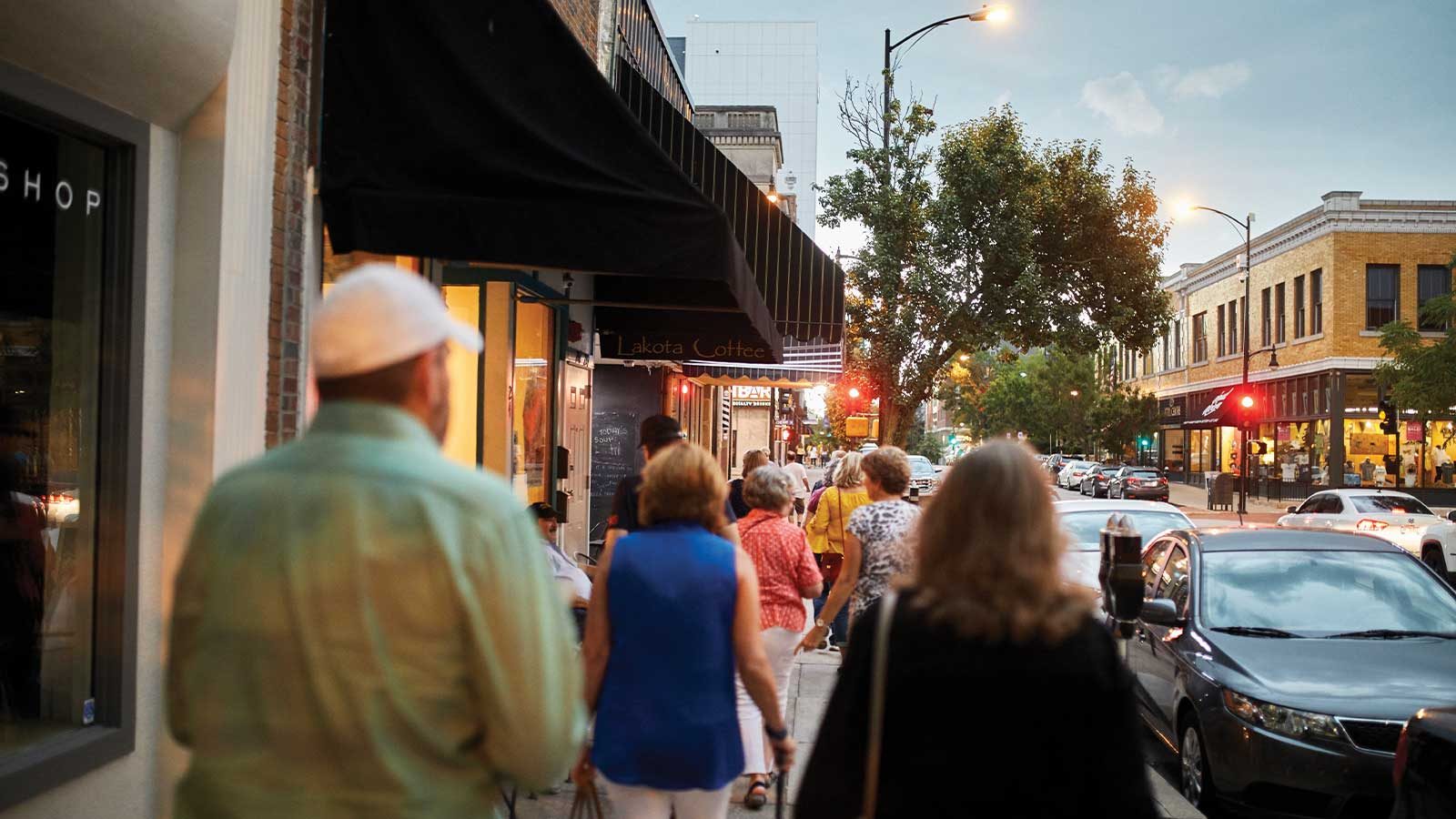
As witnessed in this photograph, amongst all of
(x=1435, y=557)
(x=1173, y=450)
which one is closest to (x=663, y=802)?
(x=1435, y=557)

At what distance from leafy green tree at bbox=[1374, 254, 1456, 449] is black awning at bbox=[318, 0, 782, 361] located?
2532cm

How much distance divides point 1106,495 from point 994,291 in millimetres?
23104

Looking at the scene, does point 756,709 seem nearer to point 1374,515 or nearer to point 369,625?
point 369,625

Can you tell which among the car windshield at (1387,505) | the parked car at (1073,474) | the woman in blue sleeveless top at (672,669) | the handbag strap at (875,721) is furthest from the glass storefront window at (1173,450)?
the handbag strap at (875,721)

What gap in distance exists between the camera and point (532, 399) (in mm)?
11141

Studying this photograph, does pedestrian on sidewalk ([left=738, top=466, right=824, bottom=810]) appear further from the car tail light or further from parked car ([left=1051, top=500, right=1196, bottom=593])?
parked car ([left=1051, top=500, right=1196, bottom=593])

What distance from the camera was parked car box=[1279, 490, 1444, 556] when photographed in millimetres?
22031

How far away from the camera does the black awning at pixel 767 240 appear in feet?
33.4

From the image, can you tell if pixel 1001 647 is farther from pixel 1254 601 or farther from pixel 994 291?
pixel 994 291

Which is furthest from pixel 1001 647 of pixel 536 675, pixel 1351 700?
pixel 1351 700

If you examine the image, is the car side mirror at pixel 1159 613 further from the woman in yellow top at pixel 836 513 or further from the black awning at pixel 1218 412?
the black awning at pixel 1218 412

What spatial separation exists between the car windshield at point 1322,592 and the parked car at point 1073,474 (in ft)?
157

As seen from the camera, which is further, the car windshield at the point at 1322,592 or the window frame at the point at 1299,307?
the window frame at the point at 1299,307

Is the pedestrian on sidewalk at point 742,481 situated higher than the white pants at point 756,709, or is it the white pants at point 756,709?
the pedestrian on sidewalk at point 742,481
